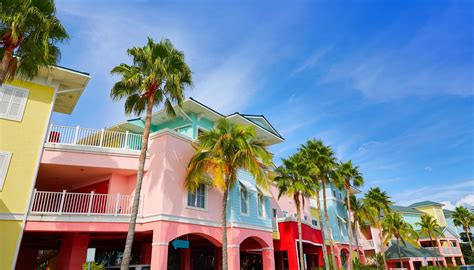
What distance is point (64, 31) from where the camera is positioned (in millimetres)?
12859

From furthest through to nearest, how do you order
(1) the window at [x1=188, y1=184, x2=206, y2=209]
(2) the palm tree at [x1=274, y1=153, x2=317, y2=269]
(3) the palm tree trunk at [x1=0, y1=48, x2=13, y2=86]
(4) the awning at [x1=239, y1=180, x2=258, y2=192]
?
1. (2) the palm tree at [x1=274, y1=153, x2=317, y2=269]
2. (4) the awning at [x1=239, y1=180, x2=258, y2=192]
3. (1) the window at [x1=188, y1=184, x2=206, y2=209]
4. (3) the palm tree trunk at [x1=0, y1=48, x2=13, y2=86]

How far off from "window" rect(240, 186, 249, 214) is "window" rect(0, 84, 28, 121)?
46.3ft

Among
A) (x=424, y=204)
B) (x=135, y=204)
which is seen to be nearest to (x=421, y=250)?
(x=424, y=204)

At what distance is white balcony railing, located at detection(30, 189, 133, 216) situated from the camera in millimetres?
14977

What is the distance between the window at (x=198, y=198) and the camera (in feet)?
59.6

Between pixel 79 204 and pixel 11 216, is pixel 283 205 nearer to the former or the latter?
pixel 79 204

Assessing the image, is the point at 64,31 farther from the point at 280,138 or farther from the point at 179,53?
the point at 280,138

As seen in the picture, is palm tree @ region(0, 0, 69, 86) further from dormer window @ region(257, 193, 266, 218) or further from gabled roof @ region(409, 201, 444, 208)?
gabled roof @ region(409, 201, 444, 208)

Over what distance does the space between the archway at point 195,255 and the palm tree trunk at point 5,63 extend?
13153 mm

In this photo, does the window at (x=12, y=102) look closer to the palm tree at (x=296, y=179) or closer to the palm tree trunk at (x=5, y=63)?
the palm tree trunk at (x=5, y=63)

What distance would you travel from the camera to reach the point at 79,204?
16312mm

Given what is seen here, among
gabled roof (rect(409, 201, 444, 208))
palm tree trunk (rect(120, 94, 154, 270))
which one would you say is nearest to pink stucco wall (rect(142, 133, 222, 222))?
palm tree trunk (rect(120, 94, 154, 270))

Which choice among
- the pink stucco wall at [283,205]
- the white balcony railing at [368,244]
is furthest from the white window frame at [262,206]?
the white balcony railing at [368,244]

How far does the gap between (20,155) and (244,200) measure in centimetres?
1381
